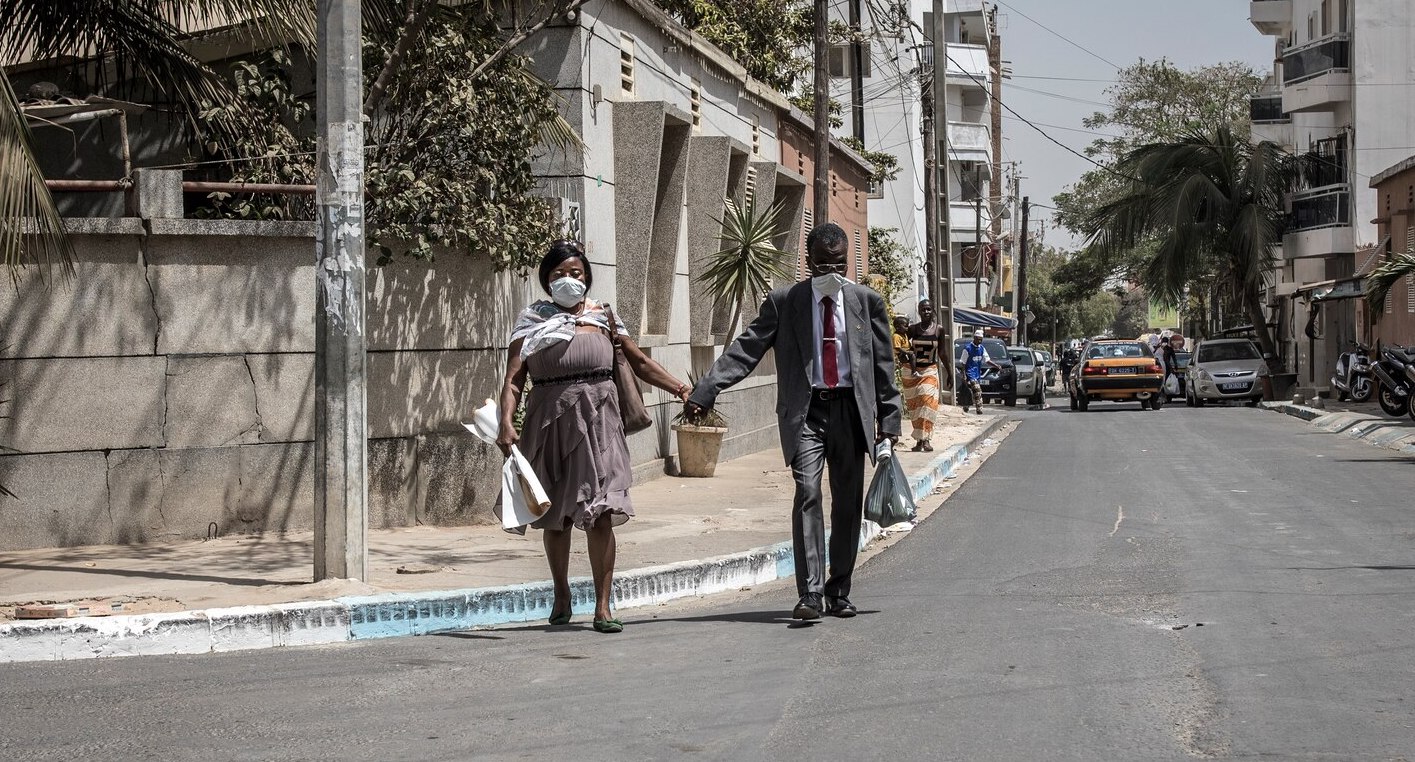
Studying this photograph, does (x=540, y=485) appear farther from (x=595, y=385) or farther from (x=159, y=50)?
(x=159, y=50)

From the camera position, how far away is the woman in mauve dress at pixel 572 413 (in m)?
7.11

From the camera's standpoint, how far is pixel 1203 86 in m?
59.2

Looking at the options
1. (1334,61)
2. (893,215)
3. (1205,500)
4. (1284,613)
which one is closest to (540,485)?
(1284,613)

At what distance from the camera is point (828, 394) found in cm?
744

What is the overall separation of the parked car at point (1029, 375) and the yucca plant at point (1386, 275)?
16911mm

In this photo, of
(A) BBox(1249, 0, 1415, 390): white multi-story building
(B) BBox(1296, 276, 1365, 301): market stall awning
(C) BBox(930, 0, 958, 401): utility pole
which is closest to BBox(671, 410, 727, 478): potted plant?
(C) BBox(930, 0, 958, 401): utility pole

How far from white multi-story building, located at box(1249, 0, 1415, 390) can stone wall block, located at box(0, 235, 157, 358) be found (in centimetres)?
3421

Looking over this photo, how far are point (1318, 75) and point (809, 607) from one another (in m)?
41.5

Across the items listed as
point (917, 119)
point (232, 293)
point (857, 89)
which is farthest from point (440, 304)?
point (917, 119)

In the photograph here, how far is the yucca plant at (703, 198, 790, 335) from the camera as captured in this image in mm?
16172

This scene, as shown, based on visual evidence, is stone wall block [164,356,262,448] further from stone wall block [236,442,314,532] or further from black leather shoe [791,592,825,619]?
black leather shoe [791,592,825,619]

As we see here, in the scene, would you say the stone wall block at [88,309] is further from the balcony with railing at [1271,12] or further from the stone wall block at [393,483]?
the balcony with railing at [1271,12]

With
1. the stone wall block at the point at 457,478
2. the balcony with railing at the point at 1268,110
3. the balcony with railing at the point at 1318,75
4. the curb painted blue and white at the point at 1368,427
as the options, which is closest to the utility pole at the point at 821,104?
the curb painted blue and white at the point at 1368,427

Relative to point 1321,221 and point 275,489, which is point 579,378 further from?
point 1321,221
